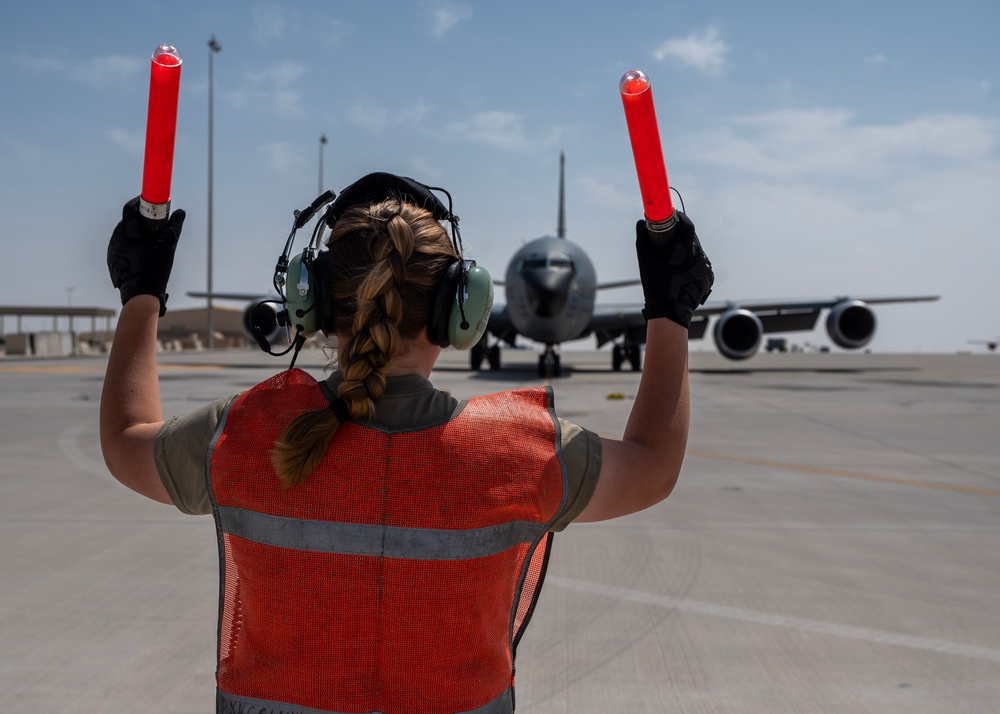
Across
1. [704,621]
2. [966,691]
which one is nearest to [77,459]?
[704,621]

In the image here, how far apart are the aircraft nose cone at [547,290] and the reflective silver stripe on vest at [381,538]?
1581 centimetres

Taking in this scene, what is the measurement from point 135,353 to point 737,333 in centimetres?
2160

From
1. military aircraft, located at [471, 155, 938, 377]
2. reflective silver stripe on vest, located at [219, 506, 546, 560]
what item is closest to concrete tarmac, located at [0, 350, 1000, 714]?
reflective silver stripe on vest, located at [219, 506, 546, 560]

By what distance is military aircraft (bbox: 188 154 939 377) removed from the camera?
17.2 meters

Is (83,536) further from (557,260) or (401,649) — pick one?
(557,260)

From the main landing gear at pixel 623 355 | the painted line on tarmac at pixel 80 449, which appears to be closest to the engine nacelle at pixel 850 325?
the main landing gear at pixel 623 355

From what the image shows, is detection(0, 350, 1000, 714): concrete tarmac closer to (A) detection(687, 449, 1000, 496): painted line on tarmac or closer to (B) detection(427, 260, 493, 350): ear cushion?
(A) detection(687, 449, 1000, 496): painted line on tarmac

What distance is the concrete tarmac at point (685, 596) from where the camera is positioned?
2.77m

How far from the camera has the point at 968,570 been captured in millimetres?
4125

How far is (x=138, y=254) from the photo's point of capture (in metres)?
1.45

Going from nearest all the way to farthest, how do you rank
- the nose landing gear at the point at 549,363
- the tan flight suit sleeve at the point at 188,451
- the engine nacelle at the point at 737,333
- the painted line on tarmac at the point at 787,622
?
1. the tan flight suit sleeve at the point at 188,451
2. the painted line on tarmac at the point at 787,622
3. the nose landing gear at the point at 549,363
4. the engine nacelle at the point at 737,333

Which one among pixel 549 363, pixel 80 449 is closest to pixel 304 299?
pixel 80 449

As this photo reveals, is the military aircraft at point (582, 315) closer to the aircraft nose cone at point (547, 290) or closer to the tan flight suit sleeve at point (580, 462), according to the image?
the aircraft nose cone at point (547, 290)

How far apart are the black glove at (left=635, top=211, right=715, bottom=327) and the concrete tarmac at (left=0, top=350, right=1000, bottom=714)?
63cm
